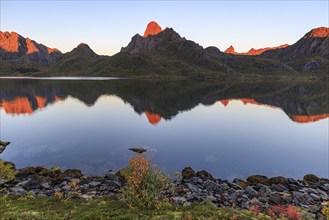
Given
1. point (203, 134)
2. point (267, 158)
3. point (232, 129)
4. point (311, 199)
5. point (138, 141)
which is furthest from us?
point (232, 129)

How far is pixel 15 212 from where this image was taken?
15352mm

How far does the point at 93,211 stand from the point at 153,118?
49.4 metres

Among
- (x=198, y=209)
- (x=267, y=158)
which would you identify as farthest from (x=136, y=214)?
(x=267, y=158)

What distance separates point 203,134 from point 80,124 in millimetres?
29317

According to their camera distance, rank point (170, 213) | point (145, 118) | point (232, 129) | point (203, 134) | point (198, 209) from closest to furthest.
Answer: point (170, 213) < point (198, 209) < point (203, 134) < point (232, 129) < point (145, 118)

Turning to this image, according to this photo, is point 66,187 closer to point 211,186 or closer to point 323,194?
point 211,186

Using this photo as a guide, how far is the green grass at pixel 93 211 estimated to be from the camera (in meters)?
14.6

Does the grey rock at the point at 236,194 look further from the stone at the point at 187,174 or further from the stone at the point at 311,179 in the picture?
the stone at the point at 311,179

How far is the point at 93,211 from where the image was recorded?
50.1 feet

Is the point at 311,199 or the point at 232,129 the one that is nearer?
the point at 311,199

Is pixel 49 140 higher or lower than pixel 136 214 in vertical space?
lower

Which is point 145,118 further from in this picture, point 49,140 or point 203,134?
point 49,140

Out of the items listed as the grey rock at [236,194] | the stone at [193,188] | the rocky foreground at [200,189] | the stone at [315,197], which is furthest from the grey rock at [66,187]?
the stone at [315,197]

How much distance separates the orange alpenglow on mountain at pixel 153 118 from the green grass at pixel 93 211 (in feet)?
139
